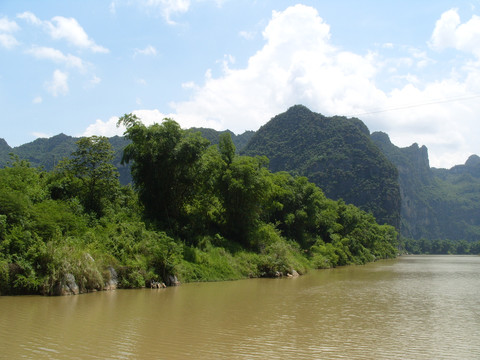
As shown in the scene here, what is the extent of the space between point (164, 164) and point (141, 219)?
387 cm

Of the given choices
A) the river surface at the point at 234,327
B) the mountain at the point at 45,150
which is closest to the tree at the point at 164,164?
the river surface at the point at 234,327

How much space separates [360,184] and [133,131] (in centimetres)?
11713

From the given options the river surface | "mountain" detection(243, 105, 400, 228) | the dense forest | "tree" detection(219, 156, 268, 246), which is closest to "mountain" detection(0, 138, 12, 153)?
"mountain" detection(243, 105, 400, 228)

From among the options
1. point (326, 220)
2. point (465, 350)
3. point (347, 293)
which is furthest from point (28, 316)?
point (326, 220)

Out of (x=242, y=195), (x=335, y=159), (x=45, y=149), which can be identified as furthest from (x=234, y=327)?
(x=335, y=159)

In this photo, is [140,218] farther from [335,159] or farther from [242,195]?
[335,159]

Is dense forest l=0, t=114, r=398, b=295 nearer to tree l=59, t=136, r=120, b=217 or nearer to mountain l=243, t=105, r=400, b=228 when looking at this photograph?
tree l=59, t=136, r=120, b=217

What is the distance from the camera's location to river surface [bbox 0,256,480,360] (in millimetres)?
7859

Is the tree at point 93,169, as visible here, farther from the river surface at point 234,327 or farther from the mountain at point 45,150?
the mountain at point 45,150

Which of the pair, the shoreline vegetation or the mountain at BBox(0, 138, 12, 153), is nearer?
the shoreline vegetation

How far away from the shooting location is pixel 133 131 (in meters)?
26.0

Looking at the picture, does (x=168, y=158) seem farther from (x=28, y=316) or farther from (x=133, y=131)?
(x=28, y=316)

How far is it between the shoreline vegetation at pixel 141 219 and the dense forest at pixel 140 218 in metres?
0.06

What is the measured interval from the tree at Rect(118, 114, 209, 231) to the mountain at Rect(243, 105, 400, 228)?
336 ft
